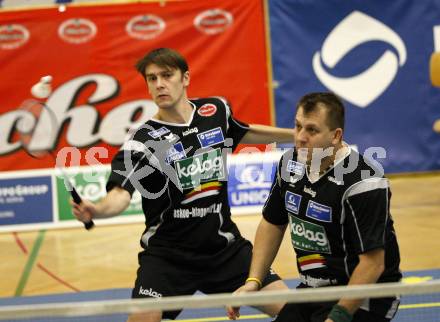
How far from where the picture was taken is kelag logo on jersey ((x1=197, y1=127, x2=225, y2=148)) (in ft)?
16.2

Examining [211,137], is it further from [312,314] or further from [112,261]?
[112,261]

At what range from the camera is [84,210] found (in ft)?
13.1

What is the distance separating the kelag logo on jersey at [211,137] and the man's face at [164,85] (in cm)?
28

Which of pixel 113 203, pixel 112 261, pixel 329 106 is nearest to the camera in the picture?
pixel 329 106

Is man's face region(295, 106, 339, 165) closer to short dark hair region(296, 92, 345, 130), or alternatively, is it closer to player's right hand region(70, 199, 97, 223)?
short dark hair region(296, 92, 345, 130)

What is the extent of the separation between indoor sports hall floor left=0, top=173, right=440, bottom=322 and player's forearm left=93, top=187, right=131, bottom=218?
209 cm

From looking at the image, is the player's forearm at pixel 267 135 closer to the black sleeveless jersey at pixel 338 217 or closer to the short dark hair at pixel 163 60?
the short dark hair at pixel 163 60

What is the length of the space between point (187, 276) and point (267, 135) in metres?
1.11

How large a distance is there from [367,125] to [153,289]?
7.22 m

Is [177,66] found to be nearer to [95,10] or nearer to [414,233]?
[414,233]

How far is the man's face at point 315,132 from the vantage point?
12.1ft

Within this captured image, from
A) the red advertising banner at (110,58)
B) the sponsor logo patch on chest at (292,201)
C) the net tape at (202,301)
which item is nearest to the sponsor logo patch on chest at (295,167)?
the sponsor logo patch on chest at (292,201)

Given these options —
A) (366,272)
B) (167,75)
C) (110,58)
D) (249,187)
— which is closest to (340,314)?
(366,272)

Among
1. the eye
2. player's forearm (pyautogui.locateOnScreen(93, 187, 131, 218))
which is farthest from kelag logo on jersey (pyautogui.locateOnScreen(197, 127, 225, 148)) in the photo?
player's forearm (pyautogui.locateOnScreen(93, 187, 131, 218))
